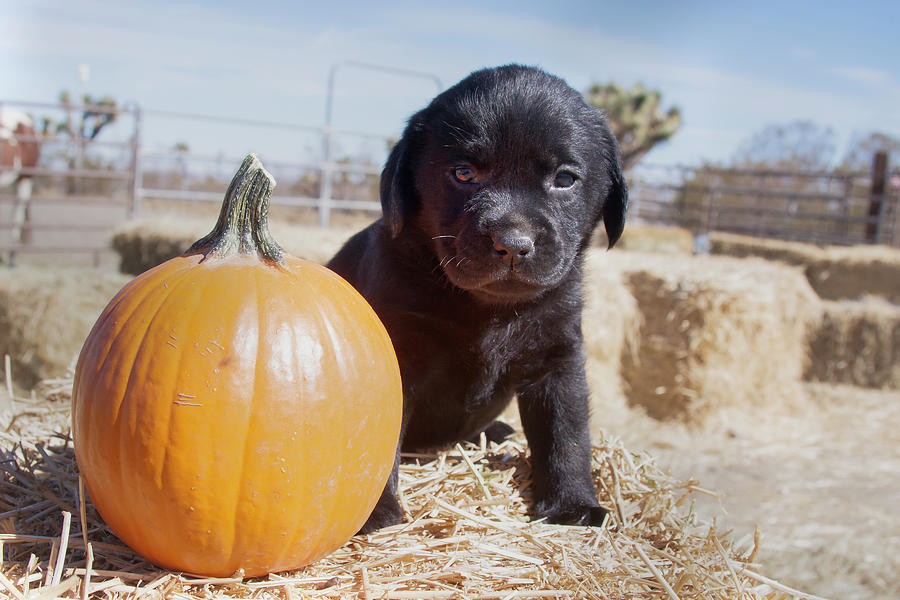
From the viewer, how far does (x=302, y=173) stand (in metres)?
14.6

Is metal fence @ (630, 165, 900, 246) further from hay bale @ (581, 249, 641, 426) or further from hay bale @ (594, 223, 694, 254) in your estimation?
hay bale @ (581, 249, 641, 426)

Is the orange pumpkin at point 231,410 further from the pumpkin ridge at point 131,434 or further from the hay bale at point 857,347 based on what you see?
the hay bale at point 857,347

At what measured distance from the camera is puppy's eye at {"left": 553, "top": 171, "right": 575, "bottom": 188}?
88.7 inches

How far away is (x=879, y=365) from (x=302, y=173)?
1052 centimetres

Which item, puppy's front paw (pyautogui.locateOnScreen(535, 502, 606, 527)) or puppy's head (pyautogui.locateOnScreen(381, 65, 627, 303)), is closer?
puppy's head (pyautogui.locateOnScreen(381, 65, 627, 303))

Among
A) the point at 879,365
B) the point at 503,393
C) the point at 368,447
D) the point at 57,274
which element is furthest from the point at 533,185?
the point at 879,365

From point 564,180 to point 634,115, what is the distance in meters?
37.5

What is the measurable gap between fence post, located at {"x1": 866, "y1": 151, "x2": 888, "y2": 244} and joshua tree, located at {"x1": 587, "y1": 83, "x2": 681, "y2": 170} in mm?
21978

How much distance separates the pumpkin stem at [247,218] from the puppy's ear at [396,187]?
530 mm

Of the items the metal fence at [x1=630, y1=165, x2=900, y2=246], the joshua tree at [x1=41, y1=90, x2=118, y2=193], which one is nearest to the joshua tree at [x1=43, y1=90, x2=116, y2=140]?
the joshua tree at [x1=41, y1=90, x2=118, y2=193]

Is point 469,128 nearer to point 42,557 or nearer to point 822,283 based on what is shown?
point 42,557

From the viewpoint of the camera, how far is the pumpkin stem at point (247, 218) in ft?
5.72

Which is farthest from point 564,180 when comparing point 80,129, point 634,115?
point 634,115

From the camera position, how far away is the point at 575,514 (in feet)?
7.50
